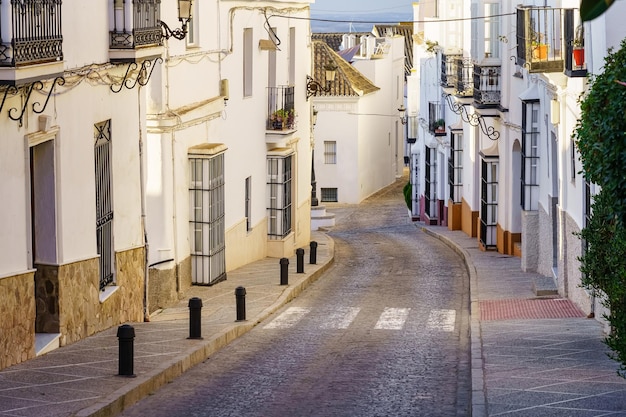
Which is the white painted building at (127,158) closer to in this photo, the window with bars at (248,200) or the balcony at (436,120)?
the window with bars at (248,200)

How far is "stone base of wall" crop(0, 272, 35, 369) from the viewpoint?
11227 mm

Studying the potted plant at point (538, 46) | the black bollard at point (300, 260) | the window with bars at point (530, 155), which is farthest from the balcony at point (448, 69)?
the potted plant at point (538, 46)

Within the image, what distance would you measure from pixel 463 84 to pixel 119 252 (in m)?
16.0

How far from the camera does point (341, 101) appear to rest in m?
53.2

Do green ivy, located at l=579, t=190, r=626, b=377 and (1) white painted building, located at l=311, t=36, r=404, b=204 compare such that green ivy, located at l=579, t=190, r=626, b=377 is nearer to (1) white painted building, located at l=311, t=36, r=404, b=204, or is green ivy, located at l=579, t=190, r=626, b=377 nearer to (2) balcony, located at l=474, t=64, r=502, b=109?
(2) balcony, located at l=474, t=64, r=502, b=109

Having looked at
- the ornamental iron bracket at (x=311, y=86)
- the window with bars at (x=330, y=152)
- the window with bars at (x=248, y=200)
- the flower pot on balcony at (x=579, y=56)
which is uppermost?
the ornamental iron bracket at (x=311, y=86)

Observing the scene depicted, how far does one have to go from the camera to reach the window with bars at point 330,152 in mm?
54094

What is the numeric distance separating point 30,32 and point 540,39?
10045 mm

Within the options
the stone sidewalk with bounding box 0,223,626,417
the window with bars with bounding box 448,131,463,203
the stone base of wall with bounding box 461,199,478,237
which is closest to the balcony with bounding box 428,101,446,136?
the window with bars with bounding box 448,131,463,203

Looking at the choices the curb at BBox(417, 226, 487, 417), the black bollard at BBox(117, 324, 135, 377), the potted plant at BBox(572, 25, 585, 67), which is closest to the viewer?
the curb at BBox(417, 226, 487, 417)

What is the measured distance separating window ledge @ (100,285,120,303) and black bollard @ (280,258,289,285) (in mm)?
5876

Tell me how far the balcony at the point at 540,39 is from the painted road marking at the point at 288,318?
17.4 feet

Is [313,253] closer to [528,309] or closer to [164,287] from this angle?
[164,287]

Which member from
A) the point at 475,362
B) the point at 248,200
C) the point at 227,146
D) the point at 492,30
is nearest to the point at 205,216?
the point at 227,146
